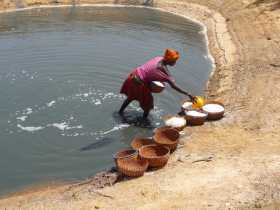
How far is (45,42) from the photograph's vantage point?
58.2ft

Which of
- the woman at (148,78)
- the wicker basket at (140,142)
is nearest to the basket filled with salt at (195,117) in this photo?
the woman at (148,78)

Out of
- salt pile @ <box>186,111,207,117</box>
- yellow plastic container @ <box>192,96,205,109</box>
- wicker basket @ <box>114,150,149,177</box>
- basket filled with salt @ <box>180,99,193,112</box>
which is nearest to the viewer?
wicker basket @ <box>114,150,149,177</box>

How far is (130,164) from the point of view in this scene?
9219 mm

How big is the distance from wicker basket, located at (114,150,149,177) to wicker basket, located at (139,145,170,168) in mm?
99

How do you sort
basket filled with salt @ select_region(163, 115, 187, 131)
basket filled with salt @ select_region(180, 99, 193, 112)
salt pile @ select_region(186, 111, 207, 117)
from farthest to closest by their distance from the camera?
basket filled with salt @ select_region(180, 99, 193, 112) < salt pile @ select_region(186, 111, 207, 117) < basket filled with salt @ select_region(163, 115, 187, 131)

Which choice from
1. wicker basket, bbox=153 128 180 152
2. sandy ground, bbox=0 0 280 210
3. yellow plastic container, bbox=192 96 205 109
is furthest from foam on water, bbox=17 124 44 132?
yellow plastic container, bbox=192 96 205 109

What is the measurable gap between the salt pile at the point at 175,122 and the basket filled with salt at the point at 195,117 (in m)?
0.18

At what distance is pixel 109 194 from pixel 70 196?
0.71 m

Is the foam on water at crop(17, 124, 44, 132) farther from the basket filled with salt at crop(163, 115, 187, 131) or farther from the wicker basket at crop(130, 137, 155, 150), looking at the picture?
the basket filled with salt at crop(163, 115, 187, 131)

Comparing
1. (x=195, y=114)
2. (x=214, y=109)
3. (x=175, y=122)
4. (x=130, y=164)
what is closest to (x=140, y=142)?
(x=130, y=164)

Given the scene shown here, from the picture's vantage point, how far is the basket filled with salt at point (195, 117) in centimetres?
1088

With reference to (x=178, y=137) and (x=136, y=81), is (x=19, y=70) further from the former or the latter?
(x=178, y=137)

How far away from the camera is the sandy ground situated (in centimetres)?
790

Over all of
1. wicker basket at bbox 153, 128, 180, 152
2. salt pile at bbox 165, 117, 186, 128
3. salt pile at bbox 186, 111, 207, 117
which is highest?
salt pile at bbox 186, 111, 207, 117
